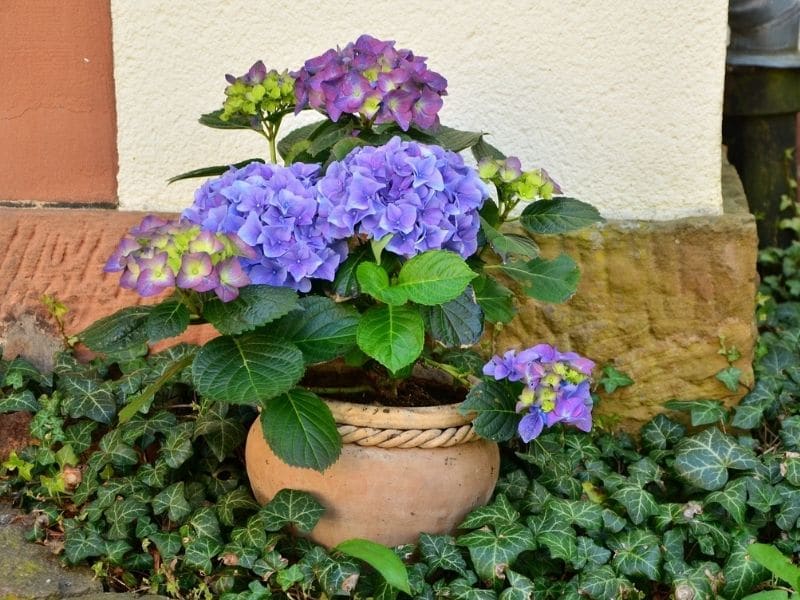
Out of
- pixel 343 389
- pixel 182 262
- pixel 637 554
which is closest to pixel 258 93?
pixel 182 262

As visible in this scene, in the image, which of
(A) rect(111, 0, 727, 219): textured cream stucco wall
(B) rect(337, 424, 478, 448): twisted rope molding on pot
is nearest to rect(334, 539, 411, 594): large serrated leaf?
(B) rect(337, 424, 478, 448): twisted rope molding on pot

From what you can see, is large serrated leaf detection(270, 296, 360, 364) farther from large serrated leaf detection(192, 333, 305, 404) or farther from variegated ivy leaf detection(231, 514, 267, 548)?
variegated ivy leaf detection(231, 514, 267, 548)

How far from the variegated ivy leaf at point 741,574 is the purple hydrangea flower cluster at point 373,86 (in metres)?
1.01

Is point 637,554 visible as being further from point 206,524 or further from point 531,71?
point 531,71

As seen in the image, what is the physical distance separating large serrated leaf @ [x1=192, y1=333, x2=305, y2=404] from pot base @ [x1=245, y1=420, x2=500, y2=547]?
0.92 ft

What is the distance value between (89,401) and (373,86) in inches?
39.9

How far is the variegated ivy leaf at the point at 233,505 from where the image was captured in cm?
190

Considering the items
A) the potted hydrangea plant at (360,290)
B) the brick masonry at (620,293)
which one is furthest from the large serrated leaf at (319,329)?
the brick masonry at (620,293)

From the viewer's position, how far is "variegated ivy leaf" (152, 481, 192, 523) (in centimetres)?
191

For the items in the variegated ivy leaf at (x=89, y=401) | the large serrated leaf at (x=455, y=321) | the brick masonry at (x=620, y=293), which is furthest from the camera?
the brick masonry at (x=620, y=293)

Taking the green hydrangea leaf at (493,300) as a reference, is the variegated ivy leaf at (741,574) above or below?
below

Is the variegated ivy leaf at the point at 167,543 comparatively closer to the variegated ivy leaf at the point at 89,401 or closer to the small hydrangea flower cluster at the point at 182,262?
the variegated ivy leaf at the point at 89,401

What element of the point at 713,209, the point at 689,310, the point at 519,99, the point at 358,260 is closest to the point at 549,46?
the point at 519,99

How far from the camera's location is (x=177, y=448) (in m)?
2.03
